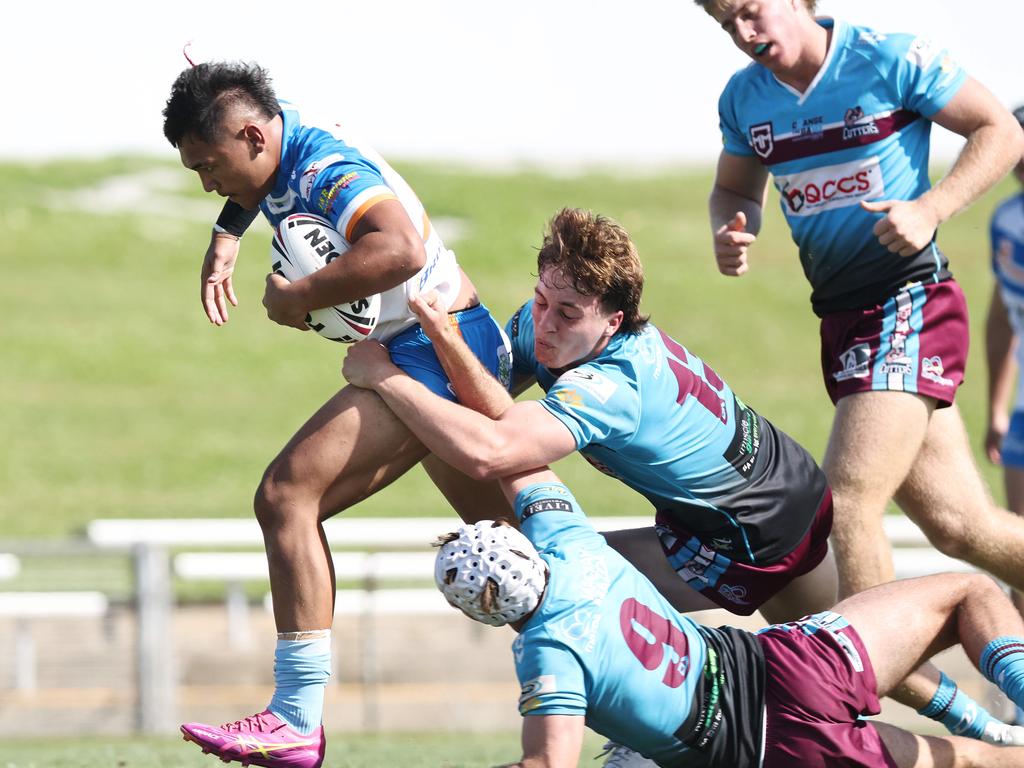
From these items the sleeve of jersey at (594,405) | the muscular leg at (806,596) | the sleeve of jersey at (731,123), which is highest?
the sleeve of jersey at (731,123)

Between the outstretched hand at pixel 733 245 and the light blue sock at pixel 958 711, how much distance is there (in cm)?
151

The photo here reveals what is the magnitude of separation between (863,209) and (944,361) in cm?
58

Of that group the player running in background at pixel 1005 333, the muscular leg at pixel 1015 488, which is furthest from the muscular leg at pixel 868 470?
the player running in background at pixel 1005 333

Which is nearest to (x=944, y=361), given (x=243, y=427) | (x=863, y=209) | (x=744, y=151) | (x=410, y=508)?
(x=863, y=209)

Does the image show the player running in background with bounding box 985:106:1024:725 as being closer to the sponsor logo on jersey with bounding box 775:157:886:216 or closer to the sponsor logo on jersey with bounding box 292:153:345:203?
the sponsor logo on jersey with bounding box 775:157:886:216

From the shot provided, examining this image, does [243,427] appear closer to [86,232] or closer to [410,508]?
[410,508]

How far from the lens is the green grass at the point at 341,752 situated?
19.4 ft

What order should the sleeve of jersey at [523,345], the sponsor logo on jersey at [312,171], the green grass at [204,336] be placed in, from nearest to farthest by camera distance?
the sponsor logo on jersey at [312,171] < the sleeve of jersey at [523,345] < the green grass at [204,336]

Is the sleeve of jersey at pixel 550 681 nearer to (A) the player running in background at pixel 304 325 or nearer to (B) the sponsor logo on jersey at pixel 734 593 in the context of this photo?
(A) the player running in background at pixel 304 325

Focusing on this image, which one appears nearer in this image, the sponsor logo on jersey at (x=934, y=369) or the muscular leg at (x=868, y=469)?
the muscular leg at (x=868, y=469)

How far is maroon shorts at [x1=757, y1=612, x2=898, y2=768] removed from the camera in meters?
4.14

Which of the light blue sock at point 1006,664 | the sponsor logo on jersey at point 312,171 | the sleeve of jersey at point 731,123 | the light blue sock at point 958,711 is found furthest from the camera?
the sleeve of jersey at point 731,123

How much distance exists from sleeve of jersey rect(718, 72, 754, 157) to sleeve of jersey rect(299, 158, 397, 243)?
1.58m

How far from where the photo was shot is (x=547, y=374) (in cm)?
499
